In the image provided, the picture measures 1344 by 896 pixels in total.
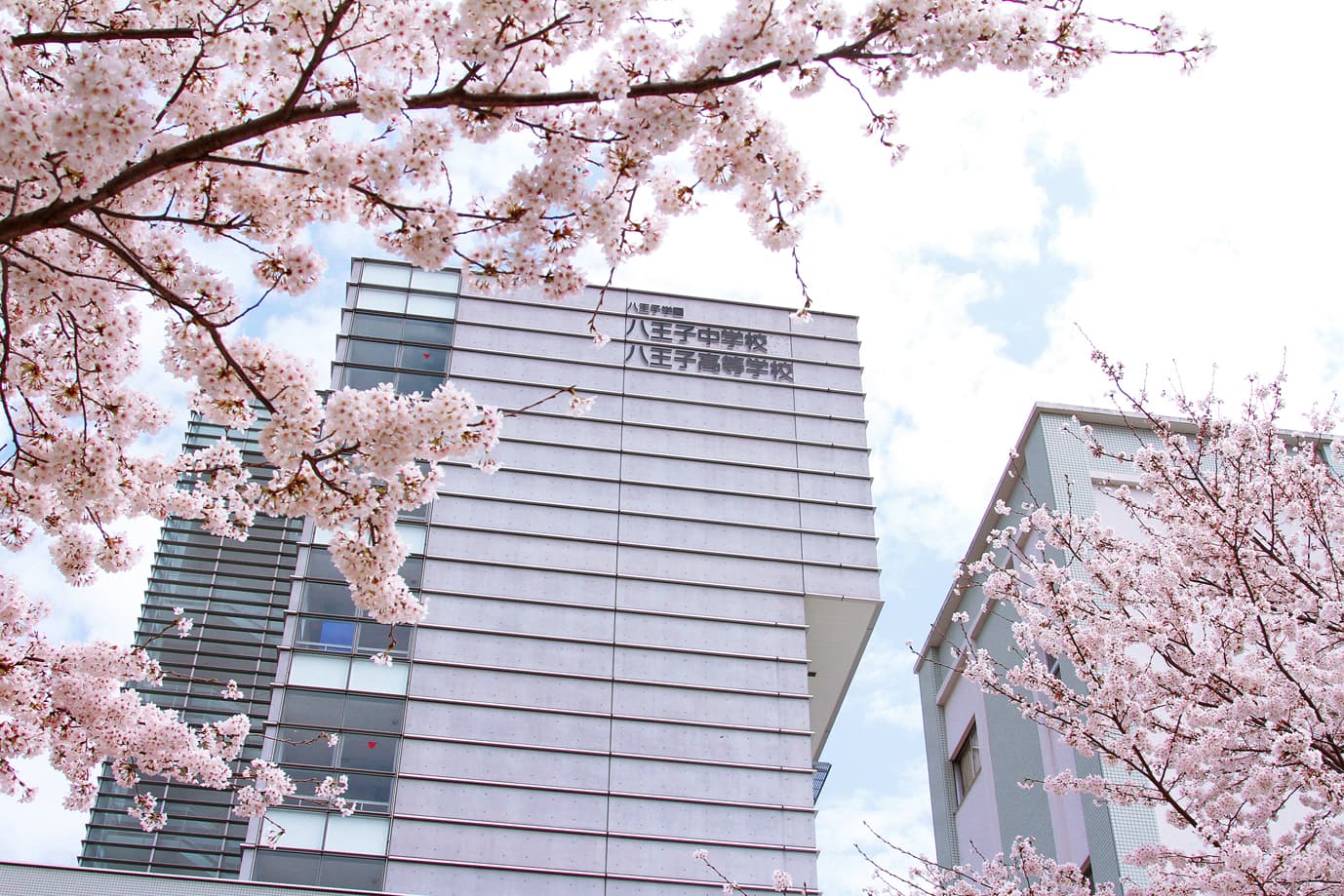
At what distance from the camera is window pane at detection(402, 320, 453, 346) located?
26797mm

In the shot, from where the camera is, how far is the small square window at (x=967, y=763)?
22500mm

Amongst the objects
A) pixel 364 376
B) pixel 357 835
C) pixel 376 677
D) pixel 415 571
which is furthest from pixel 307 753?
pixel 364 376

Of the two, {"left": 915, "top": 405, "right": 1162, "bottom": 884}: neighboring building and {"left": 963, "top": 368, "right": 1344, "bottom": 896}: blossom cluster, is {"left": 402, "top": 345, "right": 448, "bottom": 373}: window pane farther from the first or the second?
{"left": 963, "top": 368, "right": 1344, "bottom": 896}: blossom cluster

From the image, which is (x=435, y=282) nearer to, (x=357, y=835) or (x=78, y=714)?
(x=357, y=835)

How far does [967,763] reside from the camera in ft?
76.0

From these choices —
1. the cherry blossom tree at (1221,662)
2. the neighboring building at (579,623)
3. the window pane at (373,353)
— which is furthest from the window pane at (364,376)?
the cherry blossom tree at (1221,662)

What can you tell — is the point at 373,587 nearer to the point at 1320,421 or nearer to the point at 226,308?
the point at 226,308

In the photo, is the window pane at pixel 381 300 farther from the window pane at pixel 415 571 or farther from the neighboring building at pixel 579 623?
Answer: the window pane at pixel 415 571

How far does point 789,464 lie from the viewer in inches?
1045

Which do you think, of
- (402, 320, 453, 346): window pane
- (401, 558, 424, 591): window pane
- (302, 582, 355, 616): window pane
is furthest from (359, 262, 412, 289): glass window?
(302, 582, 355, 616): window pane

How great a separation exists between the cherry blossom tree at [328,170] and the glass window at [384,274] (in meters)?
21.2

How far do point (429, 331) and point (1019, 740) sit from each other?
16577mm

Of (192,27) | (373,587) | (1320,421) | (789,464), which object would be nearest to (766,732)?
(789,464)

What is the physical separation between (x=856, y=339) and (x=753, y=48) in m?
24.1
